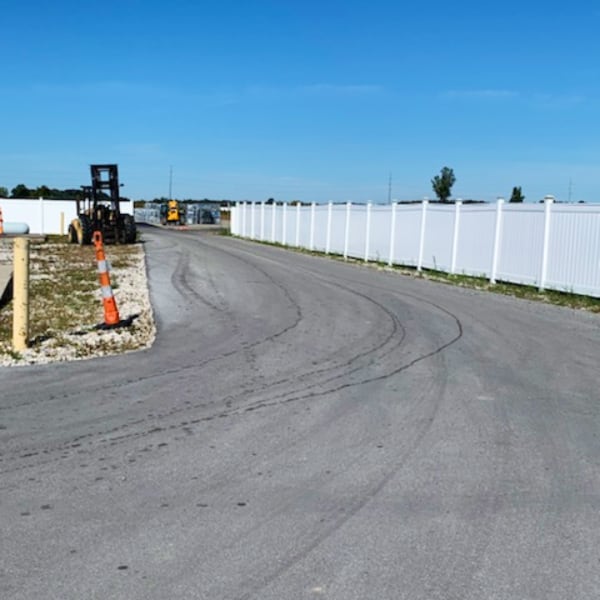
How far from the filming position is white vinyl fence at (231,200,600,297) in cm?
1695

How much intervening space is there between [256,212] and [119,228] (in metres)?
18.6

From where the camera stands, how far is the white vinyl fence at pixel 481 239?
55.6 ft

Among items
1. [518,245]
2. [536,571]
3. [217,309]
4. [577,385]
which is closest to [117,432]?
[536,571]

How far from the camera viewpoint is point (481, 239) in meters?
21.2

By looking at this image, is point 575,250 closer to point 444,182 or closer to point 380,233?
point 380,233

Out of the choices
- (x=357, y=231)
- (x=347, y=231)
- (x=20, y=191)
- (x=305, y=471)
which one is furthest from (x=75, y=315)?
(x=20, y=191)

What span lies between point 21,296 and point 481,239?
47.2ft

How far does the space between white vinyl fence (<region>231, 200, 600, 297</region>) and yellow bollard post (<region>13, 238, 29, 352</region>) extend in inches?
467

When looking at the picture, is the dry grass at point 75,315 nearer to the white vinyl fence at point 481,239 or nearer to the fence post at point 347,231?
the white vinyl fence at point 481,239

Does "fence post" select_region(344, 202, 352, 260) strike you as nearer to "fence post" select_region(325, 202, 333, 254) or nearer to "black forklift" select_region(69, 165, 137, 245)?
"fence post" select_region(325, 202, 333, 254)

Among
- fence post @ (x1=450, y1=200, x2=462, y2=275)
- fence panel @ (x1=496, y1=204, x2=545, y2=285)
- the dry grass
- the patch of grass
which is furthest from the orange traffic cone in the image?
fence post @ (x1=450, y1=200, x2=462, y2=275)

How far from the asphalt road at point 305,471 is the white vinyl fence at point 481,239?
22.7 ft

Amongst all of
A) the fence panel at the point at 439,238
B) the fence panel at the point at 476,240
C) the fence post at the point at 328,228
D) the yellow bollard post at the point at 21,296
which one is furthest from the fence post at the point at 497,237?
the fence post at the point at 328,228

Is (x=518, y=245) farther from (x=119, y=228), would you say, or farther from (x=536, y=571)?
(x=119, y=228)
